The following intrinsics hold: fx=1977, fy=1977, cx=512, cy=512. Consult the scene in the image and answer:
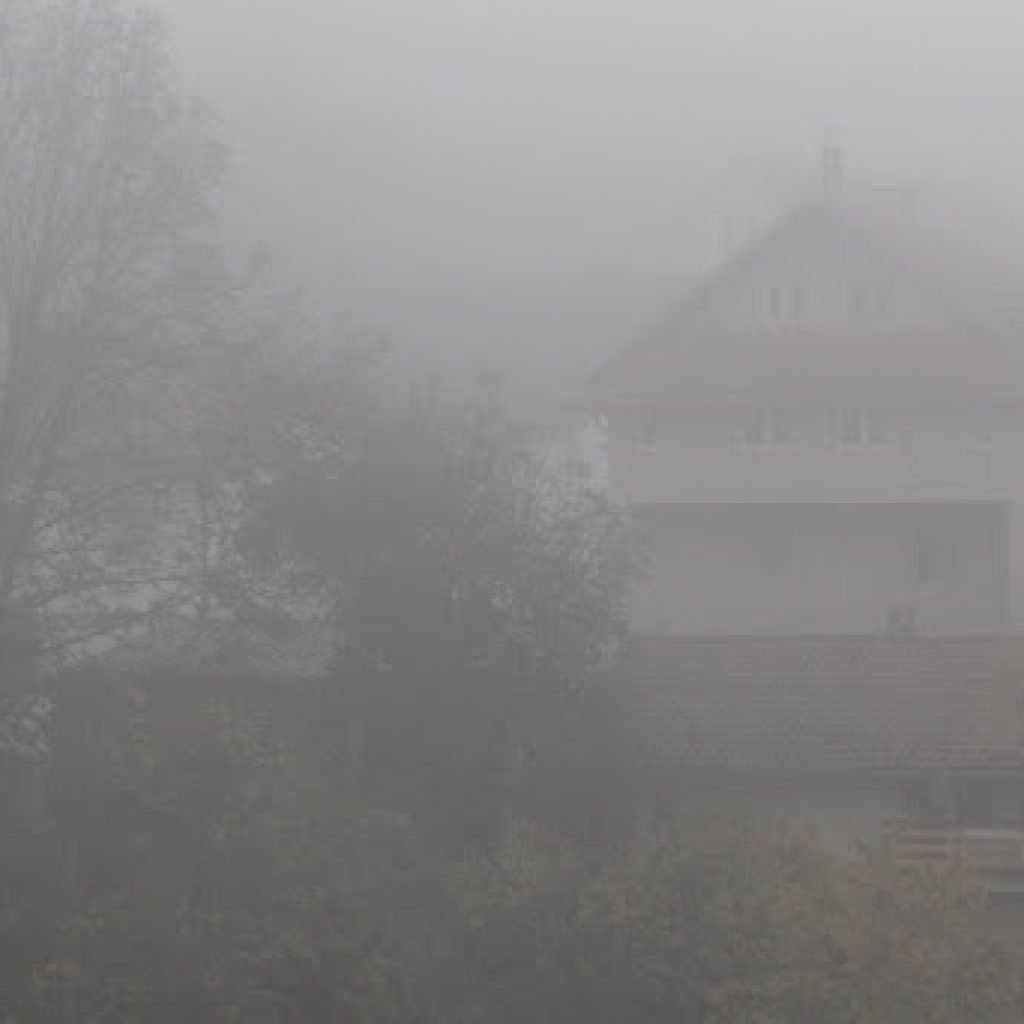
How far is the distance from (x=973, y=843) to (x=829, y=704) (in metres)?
2.30

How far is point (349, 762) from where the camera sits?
731 inches

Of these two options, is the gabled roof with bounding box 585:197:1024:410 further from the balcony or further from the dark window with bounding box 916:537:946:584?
the balcony

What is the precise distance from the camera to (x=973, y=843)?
67.1 feet

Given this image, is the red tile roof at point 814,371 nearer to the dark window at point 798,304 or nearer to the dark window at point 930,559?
the dark window at point 798,304

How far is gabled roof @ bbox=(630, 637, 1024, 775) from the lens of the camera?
68.7 feet

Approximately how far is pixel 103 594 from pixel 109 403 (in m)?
1.88

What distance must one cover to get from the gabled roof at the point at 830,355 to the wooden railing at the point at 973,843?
1162 cm

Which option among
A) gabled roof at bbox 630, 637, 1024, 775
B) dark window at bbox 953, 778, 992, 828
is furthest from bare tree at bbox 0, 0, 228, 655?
dark window at bbox 953, 778, 992, 828

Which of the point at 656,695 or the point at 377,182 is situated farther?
the point at 377,182

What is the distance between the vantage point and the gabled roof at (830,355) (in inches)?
1230

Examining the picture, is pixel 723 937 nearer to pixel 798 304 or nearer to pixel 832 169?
pixel 798 304

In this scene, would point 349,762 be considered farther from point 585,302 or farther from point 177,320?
point 585,302

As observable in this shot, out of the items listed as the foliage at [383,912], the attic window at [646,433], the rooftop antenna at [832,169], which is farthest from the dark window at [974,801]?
the rooftop antenna at [832,169]

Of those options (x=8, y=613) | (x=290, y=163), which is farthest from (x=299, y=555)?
(x=290, y=163)
